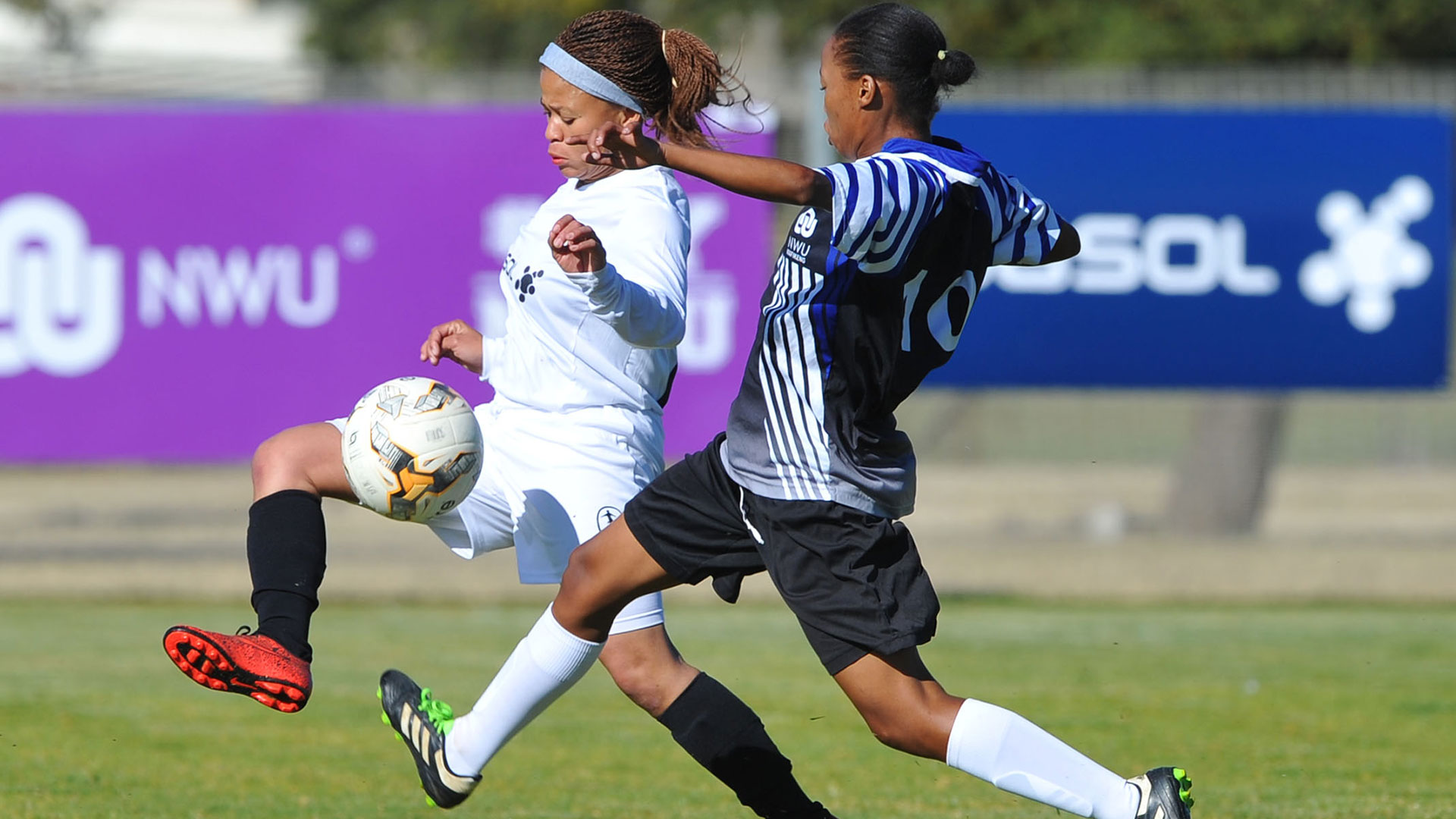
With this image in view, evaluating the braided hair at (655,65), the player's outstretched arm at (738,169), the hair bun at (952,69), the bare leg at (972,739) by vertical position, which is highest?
the hair bun at (952,69)

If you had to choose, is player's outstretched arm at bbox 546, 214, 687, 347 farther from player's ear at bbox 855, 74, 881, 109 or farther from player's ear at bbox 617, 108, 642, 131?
player's ear at bbox 855, 74, 881, 109

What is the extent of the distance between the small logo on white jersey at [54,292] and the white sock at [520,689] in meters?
6.08

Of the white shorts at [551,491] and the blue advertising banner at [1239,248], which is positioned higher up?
the blue advertising banner at [1239,248]

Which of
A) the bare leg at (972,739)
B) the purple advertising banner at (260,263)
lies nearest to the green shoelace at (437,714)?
the bare leg at (972,739)

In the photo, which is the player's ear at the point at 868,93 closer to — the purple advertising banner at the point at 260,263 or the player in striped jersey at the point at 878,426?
the player in striped jersey at the point at 878,426

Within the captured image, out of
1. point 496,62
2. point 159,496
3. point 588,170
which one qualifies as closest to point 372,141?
point 159,496

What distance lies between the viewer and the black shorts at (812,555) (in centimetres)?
396

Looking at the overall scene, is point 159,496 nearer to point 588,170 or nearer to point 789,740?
point 789,740

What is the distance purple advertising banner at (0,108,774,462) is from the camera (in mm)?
9797

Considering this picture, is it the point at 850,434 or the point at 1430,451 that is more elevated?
the point at 1430,451

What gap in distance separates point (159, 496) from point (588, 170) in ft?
26.4

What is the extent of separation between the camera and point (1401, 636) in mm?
9305

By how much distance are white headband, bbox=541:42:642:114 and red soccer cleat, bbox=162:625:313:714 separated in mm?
1500

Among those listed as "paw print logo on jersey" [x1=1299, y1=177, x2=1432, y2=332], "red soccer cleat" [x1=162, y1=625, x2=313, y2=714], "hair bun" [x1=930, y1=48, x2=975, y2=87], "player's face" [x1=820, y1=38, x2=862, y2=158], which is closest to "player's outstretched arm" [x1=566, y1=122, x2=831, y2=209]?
"player's face" [x1=820, y1=38, x2=862, y2=158]
